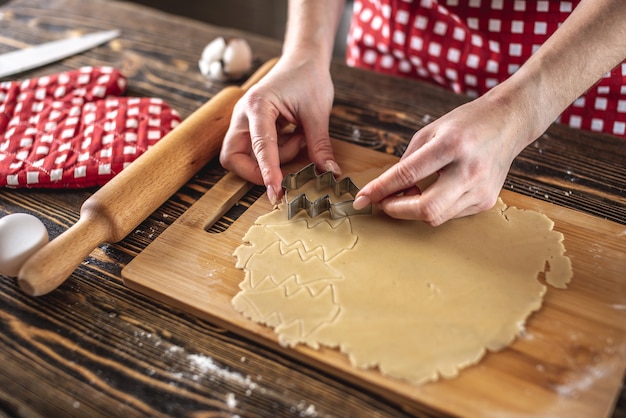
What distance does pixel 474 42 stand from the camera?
4.48 feet

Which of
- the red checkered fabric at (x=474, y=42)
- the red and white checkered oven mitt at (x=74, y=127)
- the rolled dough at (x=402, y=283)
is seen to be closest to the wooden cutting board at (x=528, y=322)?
the rolled dough at (x=402, y=283)

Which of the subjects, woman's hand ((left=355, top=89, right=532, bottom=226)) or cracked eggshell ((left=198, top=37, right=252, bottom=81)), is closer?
woman's hand ((left=355, top=89, right=532, bottom=226))

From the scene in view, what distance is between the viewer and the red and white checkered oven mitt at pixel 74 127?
46.4 inches

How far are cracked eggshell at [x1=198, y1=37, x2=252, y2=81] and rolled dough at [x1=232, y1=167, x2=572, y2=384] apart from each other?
577mm

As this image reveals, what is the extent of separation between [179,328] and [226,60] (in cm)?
81

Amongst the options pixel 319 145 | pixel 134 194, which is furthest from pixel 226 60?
pixel 134 194

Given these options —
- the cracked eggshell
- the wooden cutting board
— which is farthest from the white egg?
the cracked eggshell

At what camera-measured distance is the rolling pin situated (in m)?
0.92

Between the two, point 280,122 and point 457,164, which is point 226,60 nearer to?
point 280,122

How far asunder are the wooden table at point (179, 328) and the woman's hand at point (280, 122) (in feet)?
0.33

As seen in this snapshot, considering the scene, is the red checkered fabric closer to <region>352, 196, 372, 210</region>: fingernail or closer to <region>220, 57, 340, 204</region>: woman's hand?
<region>220, 57, 340, 204</region>: woman's hand

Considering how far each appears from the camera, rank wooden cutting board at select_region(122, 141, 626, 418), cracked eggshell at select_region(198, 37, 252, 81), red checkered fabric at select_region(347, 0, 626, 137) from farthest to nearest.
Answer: cracked eggshell at select_region(198, 37, 252, 81), red checkered fabric at select_region(347, 0, 626, 137), wooden cutting board at select_region(122, 141, 626, 418)

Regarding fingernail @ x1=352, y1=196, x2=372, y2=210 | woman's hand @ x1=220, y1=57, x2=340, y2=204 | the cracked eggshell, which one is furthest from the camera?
the cracked eggshell

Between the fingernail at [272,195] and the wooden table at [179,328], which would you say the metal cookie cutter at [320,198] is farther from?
the wooden table at [179,328]
